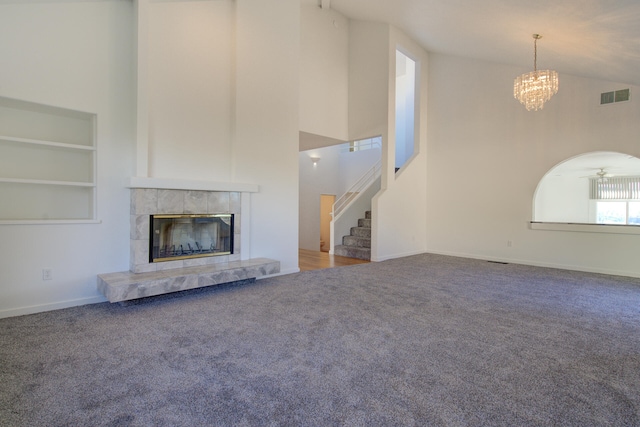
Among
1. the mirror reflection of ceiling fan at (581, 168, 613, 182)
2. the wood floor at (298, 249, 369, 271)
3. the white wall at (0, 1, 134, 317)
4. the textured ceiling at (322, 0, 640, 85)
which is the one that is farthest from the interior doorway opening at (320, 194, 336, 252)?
the white wall at (0, 1, 134, 317)

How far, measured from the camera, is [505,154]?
6238mm

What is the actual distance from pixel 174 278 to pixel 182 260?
22.0 inches

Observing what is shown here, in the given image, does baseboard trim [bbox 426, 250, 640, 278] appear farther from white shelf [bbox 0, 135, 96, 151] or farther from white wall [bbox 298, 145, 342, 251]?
white shelf [bbox 0, 135, 96, 151]

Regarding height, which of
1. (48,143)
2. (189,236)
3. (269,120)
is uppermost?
(269,120)

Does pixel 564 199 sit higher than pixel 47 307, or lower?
higher

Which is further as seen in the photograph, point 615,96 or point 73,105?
point 615,96

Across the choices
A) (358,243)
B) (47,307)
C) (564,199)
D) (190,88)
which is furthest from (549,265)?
(47,307)

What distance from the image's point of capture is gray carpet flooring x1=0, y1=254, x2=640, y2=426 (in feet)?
5.50

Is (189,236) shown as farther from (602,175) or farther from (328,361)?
(602,175)

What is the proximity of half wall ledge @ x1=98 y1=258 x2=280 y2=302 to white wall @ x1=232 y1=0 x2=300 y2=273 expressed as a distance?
0.56m

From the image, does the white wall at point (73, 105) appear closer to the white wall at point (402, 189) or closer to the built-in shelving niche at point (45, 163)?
the built-in shelving niche at point (45, 163)

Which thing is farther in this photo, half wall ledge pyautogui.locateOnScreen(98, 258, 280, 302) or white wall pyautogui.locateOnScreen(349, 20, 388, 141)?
white wall pyautogui.locateOnScreen(349, 20, 388, 141)

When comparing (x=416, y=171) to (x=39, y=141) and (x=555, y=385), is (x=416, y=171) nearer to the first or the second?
(x=555, y=385)

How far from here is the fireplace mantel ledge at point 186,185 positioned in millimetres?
3615
